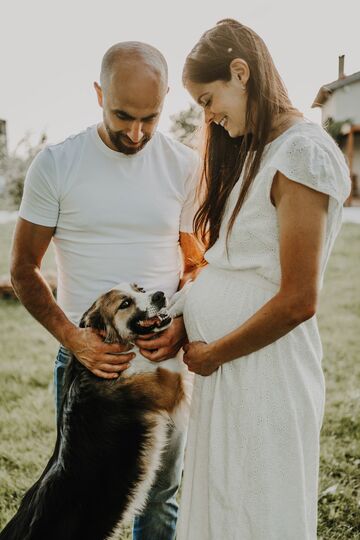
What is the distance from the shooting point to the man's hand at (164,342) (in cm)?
218

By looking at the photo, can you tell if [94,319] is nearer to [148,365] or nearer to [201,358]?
[148,365]

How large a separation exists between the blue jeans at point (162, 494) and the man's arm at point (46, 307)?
0.84 ft

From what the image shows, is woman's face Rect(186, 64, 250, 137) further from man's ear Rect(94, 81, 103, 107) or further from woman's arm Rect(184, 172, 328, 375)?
man's ear Rect(94, 81, 103, 107)

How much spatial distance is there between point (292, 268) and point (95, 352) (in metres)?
0.97

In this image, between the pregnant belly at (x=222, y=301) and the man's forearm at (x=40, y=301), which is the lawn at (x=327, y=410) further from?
the pregnant belly at (x=222, y=301)

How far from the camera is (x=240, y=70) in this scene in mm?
1785

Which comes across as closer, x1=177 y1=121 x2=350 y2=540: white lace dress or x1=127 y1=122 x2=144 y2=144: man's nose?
x1=177 y1=121 x2=350 y2=540: white lace dress

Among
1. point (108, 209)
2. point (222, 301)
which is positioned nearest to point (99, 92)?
point (108, 209)

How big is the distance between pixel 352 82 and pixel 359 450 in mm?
2316

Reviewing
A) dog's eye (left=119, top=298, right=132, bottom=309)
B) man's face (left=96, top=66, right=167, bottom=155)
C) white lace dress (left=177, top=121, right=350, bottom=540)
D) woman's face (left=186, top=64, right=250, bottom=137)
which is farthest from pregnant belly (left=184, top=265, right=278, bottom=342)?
man's face (left=96, top=66, right=167, bottom=155)

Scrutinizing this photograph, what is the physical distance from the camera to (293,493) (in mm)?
1762

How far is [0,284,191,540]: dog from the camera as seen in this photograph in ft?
6.86

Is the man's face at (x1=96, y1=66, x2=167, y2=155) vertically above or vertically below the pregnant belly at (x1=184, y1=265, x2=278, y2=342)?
above

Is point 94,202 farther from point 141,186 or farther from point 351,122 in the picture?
point 351,122
